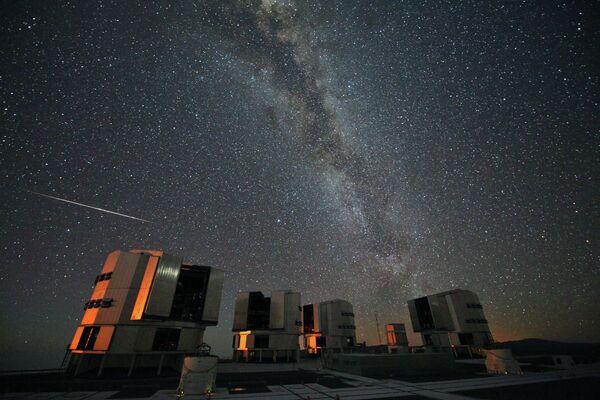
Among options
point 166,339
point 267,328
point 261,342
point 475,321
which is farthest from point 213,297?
point 475,321

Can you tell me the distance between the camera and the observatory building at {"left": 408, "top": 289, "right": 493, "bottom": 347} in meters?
55.8

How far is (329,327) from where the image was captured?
69.2 metres

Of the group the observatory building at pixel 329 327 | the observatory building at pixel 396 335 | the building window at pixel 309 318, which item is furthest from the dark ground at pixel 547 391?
the building window at pixel 309 318

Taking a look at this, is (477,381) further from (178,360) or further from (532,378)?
(178,360)

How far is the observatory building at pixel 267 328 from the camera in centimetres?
5375

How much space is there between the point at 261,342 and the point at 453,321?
42.5 meters

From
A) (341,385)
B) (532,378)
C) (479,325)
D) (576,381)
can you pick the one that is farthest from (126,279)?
(479,325)

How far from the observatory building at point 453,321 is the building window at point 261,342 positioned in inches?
1450

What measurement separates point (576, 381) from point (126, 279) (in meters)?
48.4

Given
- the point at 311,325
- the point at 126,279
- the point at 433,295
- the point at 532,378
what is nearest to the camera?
the point at 532,378

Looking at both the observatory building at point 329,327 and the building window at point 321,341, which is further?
the building window at point 321,341

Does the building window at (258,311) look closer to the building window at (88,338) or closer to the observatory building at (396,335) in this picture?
the building window at (88,338)

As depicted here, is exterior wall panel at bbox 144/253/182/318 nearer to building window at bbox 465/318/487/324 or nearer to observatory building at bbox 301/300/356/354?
observatory building at bbox 301/300/356/354

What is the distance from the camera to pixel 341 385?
74.0 ft
